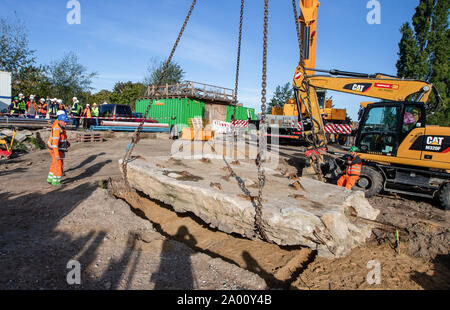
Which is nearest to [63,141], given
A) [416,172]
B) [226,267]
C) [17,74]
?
[226,267]

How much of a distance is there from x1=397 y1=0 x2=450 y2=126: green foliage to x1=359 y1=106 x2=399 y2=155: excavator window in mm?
17814

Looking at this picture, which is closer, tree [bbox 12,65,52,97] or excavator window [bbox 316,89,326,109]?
excavator window [bbox 316,89,326,109]

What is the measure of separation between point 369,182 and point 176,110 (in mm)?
16443

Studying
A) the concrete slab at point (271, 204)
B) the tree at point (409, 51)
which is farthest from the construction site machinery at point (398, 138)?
the tree at point (409, 51)

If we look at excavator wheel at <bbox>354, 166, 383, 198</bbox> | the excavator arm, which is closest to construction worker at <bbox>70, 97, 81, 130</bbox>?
the excavator arm

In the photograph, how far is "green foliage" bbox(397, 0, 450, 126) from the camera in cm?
1978

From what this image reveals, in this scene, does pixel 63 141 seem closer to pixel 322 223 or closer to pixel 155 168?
pixel 155 168

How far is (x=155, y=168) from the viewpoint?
17.5 ft

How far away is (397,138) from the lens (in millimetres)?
6203

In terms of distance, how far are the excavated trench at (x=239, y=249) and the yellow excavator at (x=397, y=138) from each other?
8.02 feet

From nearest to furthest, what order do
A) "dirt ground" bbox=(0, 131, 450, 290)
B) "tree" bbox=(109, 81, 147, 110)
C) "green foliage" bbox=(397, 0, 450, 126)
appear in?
"dirt ground" bbox=(0, 131, 450, 290) < "green foliage" bbox=(397, 0, 450, 126) < "tree" bbox=(109, 81, 147, 110)

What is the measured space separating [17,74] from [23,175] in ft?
49.2

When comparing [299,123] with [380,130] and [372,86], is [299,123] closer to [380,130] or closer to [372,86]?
[372,86]

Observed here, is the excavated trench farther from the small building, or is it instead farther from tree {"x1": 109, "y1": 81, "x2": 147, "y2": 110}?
tree {"x1": 109, "y1": 81, "x2": 147, "y2": 110}
